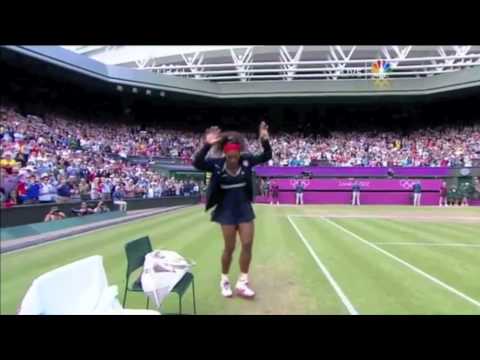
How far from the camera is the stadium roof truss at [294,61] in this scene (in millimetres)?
25953

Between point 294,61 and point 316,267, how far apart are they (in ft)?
68.5

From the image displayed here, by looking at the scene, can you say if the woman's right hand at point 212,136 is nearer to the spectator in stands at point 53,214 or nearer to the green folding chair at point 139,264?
the green folding chair at point 139,264

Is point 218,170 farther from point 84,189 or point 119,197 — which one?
point 119,197

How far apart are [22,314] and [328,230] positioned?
9528 mm

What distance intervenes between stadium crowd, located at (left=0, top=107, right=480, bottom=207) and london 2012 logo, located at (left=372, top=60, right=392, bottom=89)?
3.78 m

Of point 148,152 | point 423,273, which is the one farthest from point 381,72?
point 423,273

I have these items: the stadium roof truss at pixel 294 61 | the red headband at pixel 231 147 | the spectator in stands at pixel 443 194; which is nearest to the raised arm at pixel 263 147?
the red headband at pixel 231 147

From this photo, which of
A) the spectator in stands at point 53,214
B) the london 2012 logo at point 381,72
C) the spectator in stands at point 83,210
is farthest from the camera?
the london 2012 logo at point 381,72

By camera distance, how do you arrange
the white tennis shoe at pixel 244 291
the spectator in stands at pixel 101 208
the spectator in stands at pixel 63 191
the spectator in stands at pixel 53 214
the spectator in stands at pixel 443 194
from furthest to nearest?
the spectator in stands at pixel 443 194 → the spectator in stands at pixel 101 208 → the spectator in stands at pixel 53 214 → the spectator in stands at pixel 63 191 → the white tennis shoe at pixel 244 291

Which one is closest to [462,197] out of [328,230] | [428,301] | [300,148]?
[300,148]

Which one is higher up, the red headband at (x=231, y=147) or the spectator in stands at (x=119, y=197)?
the red headband at (x=231, y=147)

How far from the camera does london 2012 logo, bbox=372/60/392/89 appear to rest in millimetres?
26761
